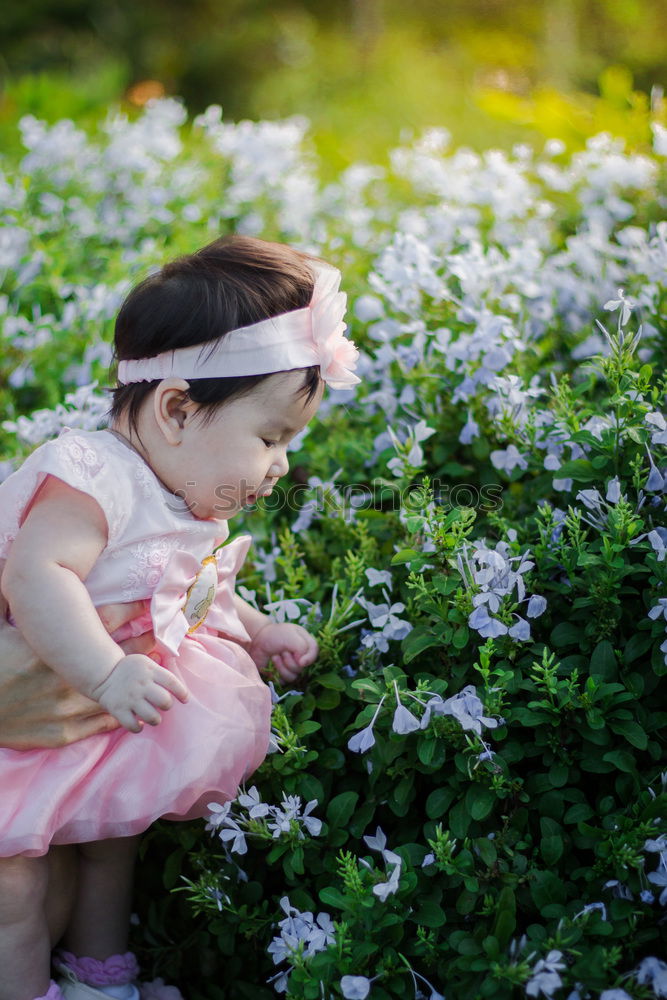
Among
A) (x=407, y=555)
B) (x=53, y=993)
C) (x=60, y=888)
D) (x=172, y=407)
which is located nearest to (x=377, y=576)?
(x=407, y=555)

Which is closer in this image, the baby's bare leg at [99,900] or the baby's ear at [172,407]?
the baby's ear at [172,407]

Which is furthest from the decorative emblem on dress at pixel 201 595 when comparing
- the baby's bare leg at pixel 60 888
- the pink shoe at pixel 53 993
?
the pink shoe at pixel 53 993

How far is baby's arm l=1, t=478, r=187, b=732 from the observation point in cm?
157

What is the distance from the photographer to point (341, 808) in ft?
6.16

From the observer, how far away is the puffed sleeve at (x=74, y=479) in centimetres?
166

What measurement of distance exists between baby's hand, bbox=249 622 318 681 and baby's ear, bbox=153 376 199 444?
53 cm

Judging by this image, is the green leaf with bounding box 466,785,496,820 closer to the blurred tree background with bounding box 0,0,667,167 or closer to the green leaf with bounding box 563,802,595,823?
the green leaf with bounding box 563,802,595,823

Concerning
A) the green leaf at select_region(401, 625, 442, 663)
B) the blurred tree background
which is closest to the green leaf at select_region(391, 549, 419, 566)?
the green leaf at select_region(401, 625, 442, 663)

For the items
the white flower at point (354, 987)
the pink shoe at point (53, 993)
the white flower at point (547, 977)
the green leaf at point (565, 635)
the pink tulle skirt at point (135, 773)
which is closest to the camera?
the white flower at point (547, 977)

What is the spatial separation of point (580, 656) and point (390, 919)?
645 mm

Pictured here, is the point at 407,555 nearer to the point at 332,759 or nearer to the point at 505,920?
the point at 332,759

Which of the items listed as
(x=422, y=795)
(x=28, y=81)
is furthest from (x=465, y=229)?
(x=28, y=81)

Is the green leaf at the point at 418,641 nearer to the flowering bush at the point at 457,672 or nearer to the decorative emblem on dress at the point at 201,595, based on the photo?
the flowering bush at the point at 457,672

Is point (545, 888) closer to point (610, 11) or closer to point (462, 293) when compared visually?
point (462, 293)
